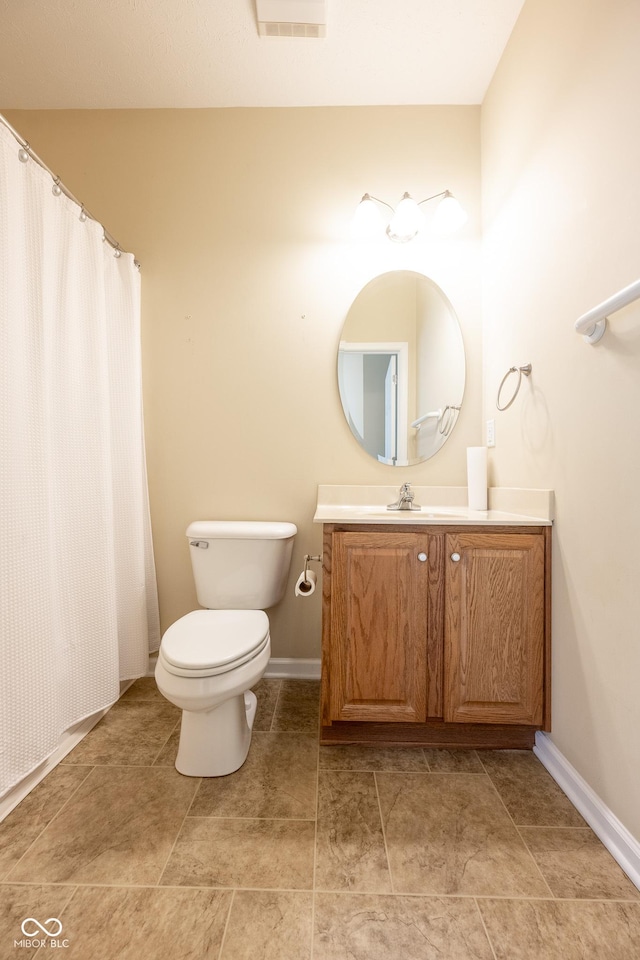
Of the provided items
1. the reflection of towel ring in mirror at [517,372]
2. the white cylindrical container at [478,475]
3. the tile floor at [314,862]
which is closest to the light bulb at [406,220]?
the reflection of towel ring in mirror at [517,372]

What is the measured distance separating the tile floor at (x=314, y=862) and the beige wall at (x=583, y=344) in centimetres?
24

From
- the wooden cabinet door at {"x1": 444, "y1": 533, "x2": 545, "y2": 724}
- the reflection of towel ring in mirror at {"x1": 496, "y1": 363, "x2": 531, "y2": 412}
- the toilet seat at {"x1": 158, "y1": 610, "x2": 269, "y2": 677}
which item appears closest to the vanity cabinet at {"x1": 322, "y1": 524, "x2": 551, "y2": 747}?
the wooden cabinet door at {"x1": 444, "y1": 533, "x2": 545, "y2": 724}

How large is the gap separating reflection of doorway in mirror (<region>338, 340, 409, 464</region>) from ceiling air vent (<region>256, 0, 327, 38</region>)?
1.10 metres

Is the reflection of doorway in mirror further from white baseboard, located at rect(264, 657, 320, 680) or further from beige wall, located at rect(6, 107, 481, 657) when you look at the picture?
white baseboard, located at rect(264, 657, 320, 680)

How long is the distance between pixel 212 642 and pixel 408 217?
1809 millimetres

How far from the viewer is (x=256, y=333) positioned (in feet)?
6.42

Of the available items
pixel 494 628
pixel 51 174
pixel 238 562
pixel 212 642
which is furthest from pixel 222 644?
pixel 51 174

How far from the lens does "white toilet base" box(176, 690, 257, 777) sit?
133cm

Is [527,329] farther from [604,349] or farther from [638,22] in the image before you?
[638,22]

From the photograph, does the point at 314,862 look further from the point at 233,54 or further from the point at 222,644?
the point at 233,54

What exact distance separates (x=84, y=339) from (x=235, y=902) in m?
1.69

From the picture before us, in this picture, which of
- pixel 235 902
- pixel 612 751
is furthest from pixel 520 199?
pixel 235 902

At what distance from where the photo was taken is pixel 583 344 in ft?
4.01

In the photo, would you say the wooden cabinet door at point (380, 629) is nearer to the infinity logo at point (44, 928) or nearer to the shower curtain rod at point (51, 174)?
the infinity logo at point (44, 928)
